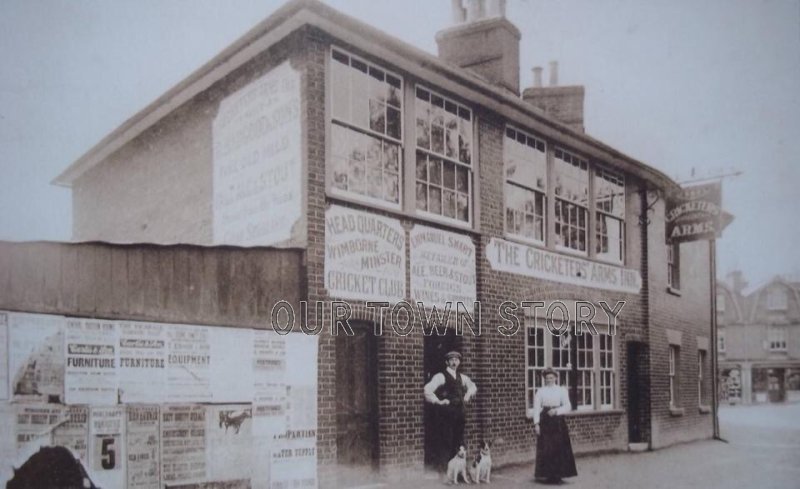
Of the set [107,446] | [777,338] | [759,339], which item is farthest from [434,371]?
[759,339]

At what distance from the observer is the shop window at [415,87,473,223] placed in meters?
8.92

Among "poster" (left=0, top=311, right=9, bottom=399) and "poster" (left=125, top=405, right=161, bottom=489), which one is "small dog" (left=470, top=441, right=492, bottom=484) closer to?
"poster" (left=125, top=405, right=161, bottom=489)

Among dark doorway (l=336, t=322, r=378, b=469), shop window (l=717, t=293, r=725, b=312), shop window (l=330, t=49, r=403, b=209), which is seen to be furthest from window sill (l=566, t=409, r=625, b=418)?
shop window (l=330, t=49, r=403, b=209)

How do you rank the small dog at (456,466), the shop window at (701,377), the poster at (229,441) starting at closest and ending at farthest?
1. the poster at (229,441)
2. the small dog at (456,466)
3. the shop window at (701,377)

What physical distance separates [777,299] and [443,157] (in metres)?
5.79

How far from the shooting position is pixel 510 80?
11.9 m

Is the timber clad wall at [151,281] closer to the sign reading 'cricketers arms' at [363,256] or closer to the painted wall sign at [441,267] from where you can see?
the sign reading 'cricketers arms' at [363,256]

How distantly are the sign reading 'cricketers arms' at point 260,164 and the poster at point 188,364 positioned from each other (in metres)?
1.49

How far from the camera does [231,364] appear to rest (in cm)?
680

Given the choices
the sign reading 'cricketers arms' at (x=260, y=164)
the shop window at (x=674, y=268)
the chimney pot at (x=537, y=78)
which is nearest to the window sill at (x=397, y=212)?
the sign reading 'cricketers arms' at (x=260, y=164)

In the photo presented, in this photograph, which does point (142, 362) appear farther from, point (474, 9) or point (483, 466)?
point (474, 9)

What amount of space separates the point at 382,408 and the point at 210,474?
2.22 metres

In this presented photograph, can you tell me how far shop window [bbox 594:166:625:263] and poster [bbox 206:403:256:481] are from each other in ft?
21.9

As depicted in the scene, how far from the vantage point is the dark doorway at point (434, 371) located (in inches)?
345
